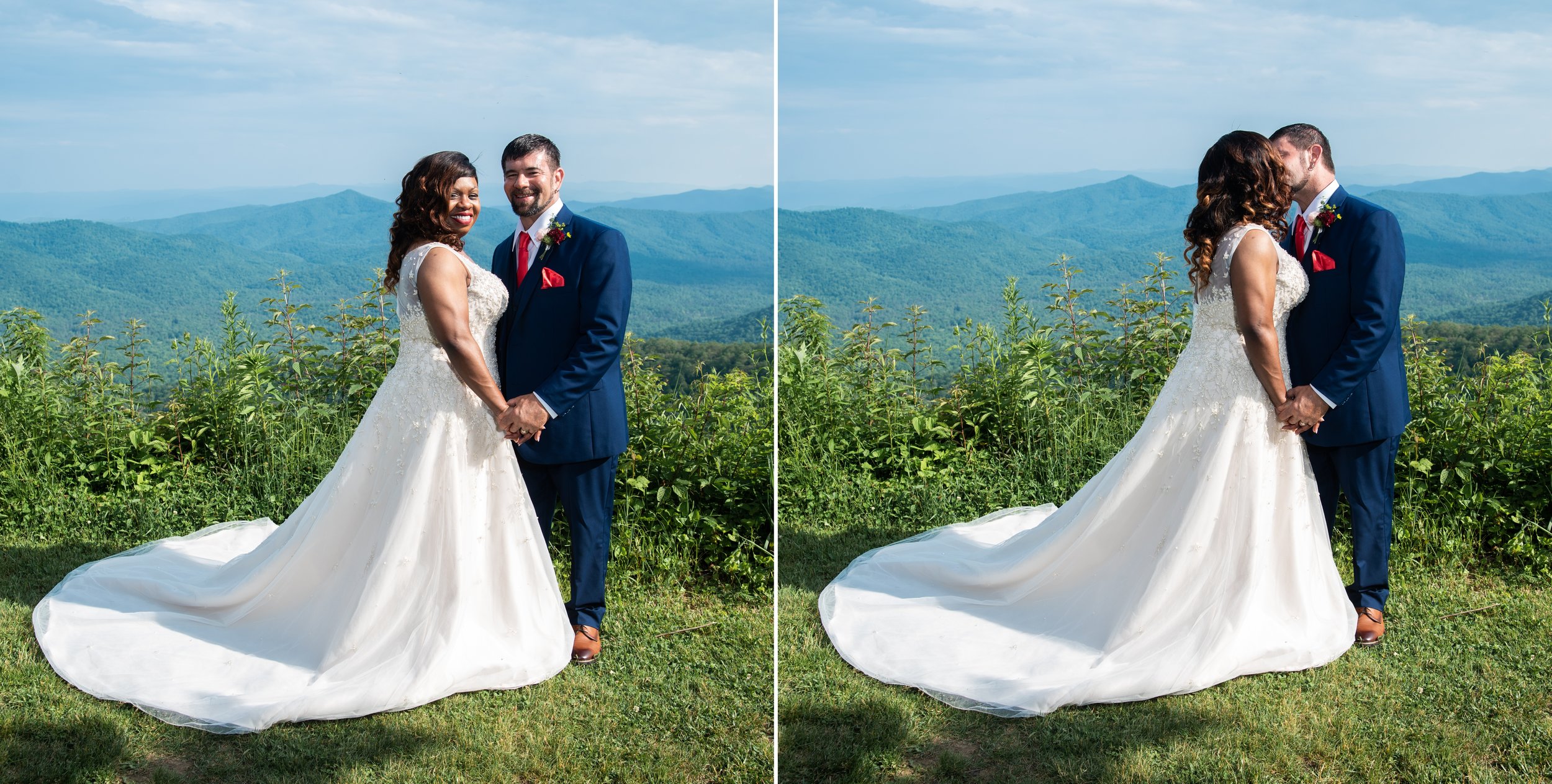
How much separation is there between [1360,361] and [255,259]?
45.4ft

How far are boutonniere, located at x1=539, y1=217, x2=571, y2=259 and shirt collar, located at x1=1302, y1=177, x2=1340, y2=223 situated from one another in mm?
2826

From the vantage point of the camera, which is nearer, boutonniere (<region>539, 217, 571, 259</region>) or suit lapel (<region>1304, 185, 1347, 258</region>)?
boutonniere (<region>539, 217, 571, 259</region>)

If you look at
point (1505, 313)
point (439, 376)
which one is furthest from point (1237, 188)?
point (1505, 313)

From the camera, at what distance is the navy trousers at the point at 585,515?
4059 millimetres

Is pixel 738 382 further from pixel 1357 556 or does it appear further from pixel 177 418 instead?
pixel 177 418

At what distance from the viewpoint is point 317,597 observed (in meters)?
4.07

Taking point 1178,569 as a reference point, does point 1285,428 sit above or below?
above

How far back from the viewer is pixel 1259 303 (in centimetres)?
379

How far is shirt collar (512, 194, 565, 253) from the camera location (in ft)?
12.6

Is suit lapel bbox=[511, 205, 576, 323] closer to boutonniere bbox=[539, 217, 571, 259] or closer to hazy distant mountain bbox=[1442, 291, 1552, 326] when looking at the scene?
boutonniere bbox=[539, 217, 571, 259]

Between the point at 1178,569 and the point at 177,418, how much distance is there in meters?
5.59

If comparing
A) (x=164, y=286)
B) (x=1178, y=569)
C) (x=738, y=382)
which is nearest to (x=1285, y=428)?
(x=1178, y=569)

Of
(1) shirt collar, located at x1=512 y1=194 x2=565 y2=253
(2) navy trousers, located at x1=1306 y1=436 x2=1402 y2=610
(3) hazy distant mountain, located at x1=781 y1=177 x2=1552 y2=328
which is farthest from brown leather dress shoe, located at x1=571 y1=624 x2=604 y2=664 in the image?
(3) hazy distant mountain, located at x1=781 y1=177 x2=1552 y2=328

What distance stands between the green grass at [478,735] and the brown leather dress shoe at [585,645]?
4cm
